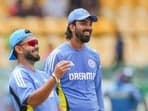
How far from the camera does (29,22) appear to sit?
68.4 feet

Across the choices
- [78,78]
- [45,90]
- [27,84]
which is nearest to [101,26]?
[78,78]

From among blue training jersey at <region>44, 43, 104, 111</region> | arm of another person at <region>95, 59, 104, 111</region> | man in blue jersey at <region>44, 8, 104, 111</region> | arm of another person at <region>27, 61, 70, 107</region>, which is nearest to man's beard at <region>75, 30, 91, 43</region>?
man in blue jersey at <region>44, 8, 104, 111</region>

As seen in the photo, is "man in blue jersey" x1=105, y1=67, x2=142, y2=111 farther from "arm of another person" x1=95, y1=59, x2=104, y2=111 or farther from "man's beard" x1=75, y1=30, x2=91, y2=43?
"man's beard" x1=75, y1=30, x2=91, y2=43

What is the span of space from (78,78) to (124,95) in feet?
20.1

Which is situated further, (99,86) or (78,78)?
(99,86)

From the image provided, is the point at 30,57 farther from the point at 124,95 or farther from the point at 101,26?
the point at 101,26

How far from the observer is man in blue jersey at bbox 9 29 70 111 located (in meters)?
7.45

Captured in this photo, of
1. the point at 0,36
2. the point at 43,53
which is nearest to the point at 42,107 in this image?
the point at 43,53

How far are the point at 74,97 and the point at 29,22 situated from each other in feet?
38.8

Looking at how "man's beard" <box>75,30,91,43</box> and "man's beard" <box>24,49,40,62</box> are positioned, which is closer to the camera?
"man's beard" <box>24,49,40,62</box>

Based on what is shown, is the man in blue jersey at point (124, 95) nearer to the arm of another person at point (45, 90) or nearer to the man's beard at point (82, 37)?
the man's beard at point (82, 37)

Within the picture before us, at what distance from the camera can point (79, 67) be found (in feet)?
30.1

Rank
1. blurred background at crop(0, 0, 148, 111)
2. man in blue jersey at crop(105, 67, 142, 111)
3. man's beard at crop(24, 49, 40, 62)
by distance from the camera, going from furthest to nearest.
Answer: blurred background at crop(0, 0, 148, 111) → man in blue jersey at crop(105, 67, 142, 111) → man's beard at crop(24, 49, 40, 62)

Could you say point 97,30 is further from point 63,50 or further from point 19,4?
point 63,50
